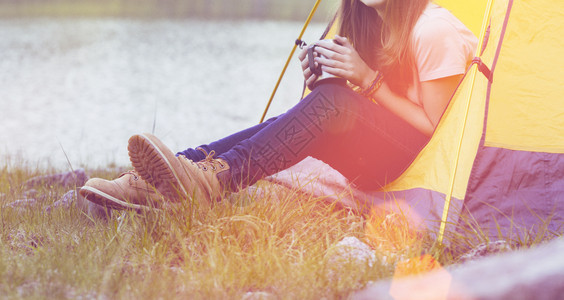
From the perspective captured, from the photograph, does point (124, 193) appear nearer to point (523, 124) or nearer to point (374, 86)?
point (374, 86)

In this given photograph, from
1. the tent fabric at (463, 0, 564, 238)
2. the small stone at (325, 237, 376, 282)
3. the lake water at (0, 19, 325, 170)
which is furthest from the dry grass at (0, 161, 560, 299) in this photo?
the lake water at (0, 19, 325, 170)

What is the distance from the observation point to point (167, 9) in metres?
22.6

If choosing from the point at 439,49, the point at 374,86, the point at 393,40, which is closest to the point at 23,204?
the point at 374,86

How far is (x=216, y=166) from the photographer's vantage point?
198cm

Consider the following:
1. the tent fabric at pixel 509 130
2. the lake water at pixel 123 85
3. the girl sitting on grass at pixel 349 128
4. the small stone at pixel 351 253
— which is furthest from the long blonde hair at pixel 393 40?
the lake water at pixel 123 85

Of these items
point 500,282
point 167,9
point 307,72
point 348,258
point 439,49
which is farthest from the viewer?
point 167,9

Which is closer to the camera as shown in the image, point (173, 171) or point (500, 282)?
point (500, 282)

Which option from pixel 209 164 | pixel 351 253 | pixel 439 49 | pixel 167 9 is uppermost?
pixel 167 9

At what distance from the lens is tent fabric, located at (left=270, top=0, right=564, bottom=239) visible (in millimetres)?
1823

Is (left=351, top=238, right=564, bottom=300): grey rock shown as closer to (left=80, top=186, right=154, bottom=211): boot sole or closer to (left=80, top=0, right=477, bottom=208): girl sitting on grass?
(left=80, top=0, right=477, bottom=208): girl sitting on grass

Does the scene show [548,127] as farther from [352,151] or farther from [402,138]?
[352,151]

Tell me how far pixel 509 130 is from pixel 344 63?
65 cm

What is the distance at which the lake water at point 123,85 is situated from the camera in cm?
607

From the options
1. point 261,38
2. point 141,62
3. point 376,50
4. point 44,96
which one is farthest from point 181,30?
point 376,50
